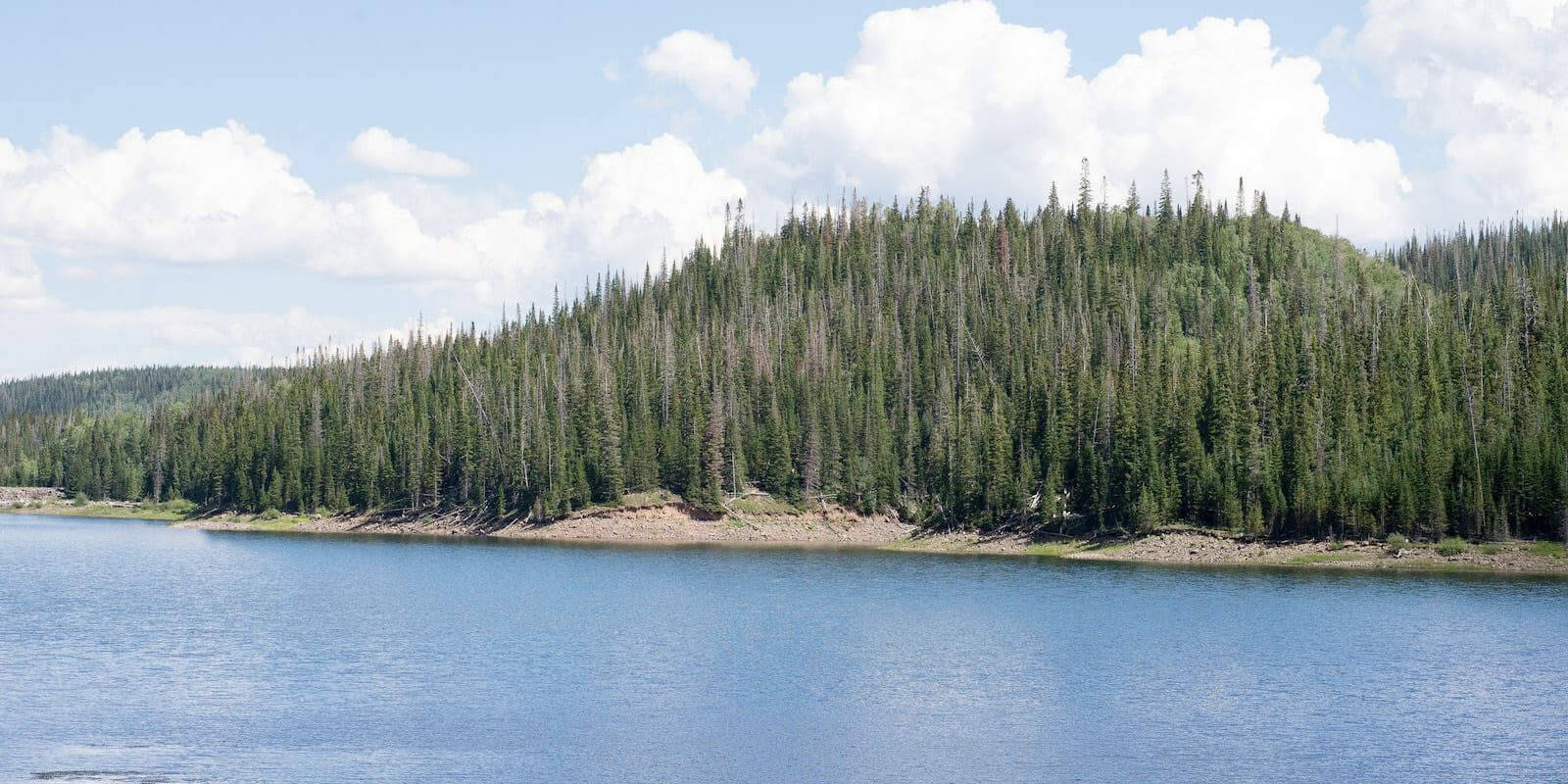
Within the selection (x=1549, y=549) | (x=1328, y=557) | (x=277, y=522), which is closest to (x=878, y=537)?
(x=1328, y=557)

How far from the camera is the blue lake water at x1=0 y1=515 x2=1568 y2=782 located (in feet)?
137

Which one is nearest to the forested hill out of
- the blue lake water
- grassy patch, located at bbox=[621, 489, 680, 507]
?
grassy patch, located at bbox=[621, 489, 680, 507]

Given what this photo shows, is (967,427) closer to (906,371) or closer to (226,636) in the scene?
(906,371)

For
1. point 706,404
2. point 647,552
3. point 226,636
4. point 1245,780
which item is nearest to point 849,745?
point 1245,780

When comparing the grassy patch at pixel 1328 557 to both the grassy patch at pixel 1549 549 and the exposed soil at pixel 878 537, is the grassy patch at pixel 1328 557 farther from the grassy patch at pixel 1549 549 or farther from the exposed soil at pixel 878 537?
the grassy patch at pixel 1549 549

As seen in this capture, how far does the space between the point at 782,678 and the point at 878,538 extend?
8463 cm

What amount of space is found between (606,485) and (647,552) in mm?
26526

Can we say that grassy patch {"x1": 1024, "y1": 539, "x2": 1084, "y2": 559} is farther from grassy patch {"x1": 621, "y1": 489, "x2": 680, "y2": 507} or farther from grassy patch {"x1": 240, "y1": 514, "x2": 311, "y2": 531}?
grassy patch {"x1": 240, "y1": 514, "x2": 311, "y2": 531}

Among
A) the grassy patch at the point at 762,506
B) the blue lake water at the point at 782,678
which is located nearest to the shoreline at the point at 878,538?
the grassy patch at the point at 762,506

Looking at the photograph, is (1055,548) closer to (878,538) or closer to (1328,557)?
(878,538)

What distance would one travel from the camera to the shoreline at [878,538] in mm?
103375

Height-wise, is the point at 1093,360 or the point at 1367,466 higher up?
the point at 1093,360

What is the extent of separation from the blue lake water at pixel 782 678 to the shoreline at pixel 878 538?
8.69 m

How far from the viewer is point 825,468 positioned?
149000 millimetres
